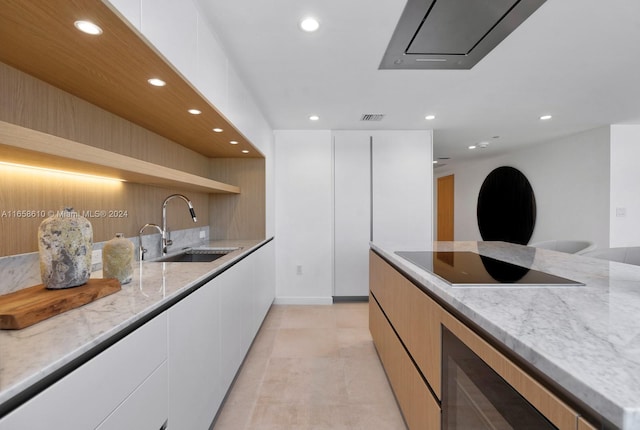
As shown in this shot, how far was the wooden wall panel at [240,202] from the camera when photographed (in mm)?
3414

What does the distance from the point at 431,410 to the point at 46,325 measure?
140 cm

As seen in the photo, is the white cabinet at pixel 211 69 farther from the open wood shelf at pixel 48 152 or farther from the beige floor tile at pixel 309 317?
the beige floor tile at pixel 309 317

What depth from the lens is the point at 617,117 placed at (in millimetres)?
3699

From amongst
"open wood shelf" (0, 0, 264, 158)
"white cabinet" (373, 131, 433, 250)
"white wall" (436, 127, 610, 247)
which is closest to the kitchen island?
Result: "open wood shelf" (0, 0, 264, 158)

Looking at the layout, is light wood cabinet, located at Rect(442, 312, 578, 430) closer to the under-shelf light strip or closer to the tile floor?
the tile floor

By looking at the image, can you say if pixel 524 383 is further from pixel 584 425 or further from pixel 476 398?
pixel 476 398

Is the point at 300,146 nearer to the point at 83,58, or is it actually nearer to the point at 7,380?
the point at 83,58

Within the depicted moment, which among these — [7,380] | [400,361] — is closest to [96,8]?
[7,380]

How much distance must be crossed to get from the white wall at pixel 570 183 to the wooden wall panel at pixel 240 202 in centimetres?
446

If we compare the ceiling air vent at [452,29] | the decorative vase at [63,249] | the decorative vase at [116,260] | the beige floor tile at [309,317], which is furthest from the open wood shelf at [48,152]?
the beige floor tile at [309,317]

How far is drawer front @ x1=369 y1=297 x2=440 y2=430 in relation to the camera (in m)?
1.25

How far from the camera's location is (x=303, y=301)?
13.1 feet

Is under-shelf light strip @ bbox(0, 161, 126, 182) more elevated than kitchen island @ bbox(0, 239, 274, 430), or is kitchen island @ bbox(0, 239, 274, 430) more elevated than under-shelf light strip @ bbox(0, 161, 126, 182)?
under-shelf light strip @ bbox(0, 161, 126, 182)

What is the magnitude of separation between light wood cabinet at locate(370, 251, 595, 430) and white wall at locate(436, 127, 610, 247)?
3668 mm
